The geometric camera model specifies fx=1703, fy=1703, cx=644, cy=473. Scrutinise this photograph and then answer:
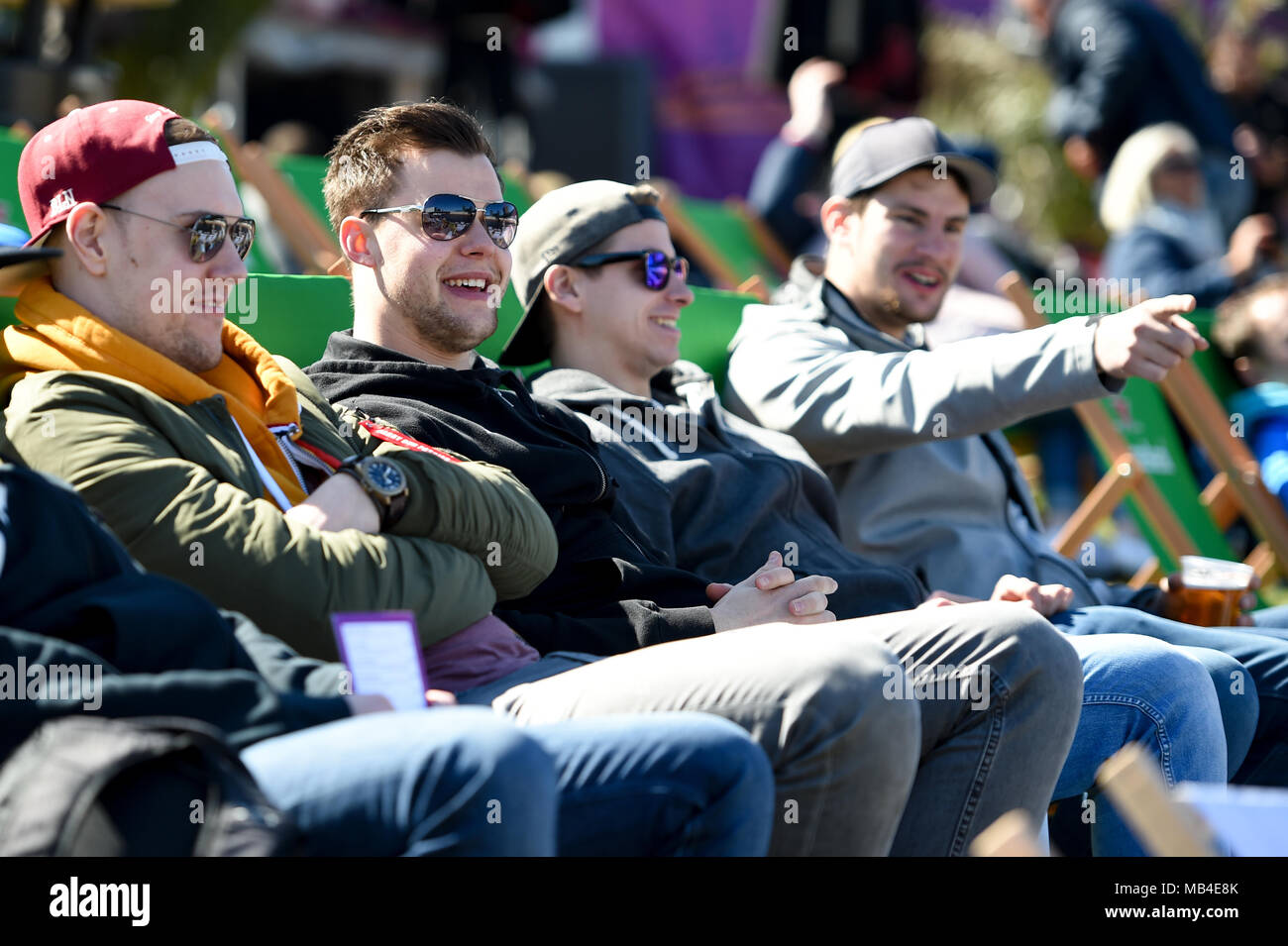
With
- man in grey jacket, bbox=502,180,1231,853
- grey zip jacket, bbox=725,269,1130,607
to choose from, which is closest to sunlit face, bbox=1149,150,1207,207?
grey zip jacket, bbox=725,269,1130,607

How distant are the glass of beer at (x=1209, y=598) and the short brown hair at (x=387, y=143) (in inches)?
79.0

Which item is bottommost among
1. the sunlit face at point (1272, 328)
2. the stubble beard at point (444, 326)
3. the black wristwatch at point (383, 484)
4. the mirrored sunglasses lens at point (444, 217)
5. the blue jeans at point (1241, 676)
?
the blue jeans at point (1241, 676)

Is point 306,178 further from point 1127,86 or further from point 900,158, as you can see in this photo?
point 1127,86

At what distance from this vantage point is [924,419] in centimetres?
382

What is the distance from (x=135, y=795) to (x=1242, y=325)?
4830mm

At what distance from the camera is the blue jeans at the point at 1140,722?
3045 mm

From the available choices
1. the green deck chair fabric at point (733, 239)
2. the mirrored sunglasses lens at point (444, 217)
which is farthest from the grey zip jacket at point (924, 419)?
the green deck chair fabric at point (733, 239)

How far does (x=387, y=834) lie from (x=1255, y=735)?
2338 mm

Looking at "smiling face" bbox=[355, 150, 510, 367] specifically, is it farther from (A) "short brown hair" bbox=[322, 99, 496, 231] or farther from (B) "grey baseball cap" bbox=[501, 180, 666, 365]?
(B) "grey baseball cap" bbox=[501, 180, 666, 365]

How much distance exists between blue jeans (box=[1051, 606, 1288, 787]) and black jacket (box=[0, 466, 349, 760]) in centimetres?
200

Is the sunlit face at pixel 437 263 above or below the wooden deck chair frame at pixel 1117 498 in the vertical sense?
above

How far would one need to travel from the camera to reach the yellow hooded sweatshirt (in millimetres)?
2516

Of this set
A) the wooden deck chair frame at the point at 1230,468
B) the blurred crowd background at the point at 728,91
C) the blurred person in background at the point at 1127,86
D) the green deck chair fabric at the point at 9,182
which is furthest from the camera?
the blurred person in background at the point at 1127,86

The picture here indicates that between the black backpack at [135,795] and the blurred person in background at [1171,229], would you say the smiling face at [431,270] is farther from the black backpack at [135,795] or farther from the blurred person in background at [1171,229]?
the blurred person in background at [1171,229]
